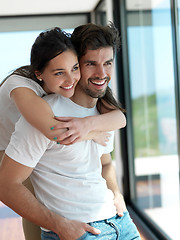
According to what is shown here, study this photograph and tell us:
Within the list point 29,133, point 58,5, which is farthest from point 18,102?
point 58,5

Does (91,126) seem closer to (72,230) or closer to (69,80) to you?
(69,80)

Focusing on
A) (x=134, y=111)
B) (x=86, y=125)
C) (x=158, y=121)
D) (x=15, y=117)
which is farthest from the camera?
(x=134, y=111)

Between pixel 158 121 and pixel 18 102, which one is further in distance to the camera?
pixel 158 121

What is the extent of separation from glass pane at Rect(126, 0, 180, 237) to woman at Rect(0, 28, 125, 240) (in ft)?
4.83

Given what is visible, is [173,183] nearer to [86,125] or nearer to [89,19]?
[86,125]

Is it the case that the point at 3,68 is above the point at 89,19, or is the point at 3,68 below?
below

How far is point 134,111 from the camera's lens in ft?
12.0

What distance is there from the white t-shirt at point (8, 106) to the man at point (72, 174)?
16 centimetres

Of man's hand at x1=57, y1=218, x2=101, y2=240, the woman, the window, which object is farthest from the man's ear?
the window

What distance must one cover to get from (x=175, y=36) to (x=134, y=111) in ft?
4.33

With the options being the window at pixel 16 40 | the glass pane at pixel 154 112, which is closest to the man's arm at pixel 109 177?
the glass pane at pixel 154 112

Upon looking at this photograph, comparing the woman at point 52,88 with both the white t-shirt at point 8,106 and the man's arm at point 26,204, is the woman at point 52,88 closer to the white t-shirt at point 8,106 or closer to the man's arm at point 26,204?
the white t-shirt at point 8,106

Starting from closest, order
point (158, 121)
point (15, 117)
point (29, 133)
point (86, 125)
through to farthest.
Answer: point (29, 133) < point (86, 125) < point (15, 117) < point (158, 121)

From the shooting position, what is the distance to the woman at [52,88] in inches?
44.2
